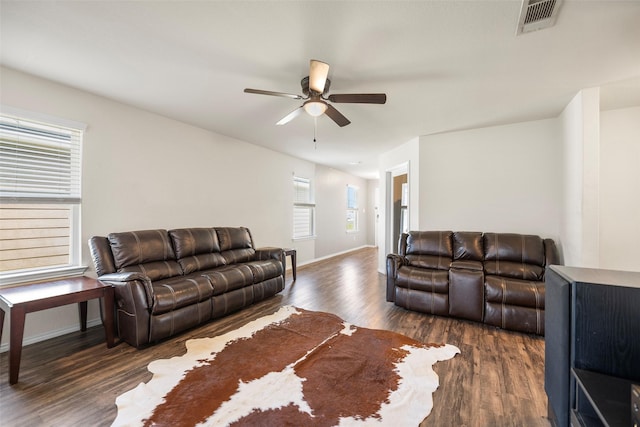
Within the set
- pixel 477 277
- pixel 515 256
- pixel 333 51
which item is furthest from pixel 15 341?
pixel 515 256

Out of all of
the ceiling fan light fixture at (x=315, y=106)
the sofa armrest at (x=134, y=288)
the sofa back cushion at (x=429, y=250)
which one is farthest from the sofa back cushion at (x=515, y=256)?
the sofa armrest at (x=134, y=288)

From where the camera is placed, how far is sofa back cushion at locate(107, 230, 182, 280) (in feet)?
9.21

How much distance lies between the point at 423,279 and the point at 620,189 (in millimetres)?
Result: 2569

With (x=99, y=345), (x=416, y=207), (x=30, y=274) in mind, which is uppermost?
(x=416, y=207)

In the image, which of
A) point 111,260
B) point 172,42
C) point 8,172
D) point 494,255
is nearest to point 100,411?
point 111,260

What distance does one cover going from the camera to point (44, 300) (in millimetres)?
1993

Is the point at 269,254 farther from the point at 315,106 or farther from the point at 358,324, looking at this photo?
the point at 315,106

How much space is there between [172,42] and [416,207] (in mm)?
3958

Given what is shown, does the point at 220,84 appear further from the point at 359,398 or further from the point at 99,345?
the point at 359,398

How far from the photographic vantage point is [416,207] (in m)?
4.48

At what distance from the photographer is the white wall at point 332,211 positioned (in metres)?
6.93

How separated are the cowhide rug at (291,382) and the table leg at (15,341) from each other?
2.91ft

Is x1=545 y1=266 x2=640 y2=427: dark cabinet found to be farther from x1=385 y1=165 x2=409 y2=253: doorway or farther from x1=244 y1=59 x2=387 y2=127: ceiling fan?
x1=385 y1=165 x2=409 y2=253: doorway

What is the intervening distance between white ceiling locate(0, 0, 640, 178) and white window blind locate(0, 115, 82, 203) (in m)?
0.55
